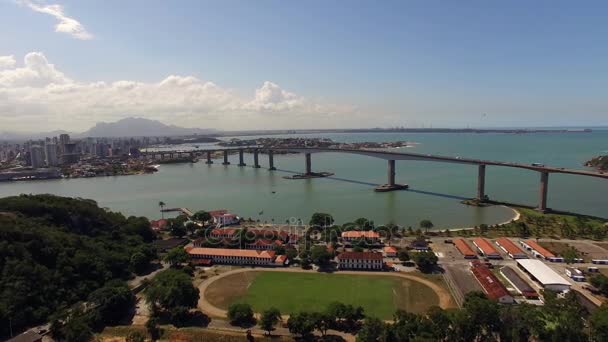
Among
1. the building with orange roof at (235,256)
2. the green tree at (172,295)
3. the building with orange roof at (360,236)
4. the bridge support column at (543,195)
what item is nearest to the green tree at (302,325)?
the green tree at (172,295)

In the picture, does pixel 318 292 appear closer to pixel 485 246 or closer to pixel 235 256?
pixel 235 256

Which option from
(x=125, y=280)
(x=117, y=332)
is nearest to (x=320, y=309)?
(x=117, y=332)

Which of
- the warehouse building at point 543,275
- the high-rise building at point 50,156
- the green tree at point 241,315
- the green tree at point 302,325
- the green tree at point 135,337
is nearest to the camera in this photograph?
the green tree at point 135,337

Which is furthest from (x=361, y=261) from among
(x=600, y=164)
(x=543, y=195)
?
(x=600, y=164)

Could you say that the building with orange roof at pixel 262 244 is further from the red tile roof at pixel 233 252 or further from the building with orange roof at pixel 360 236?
the building with orange roof at pixel 360 236

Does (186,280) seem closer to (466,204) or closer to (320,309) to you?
(320,309)
